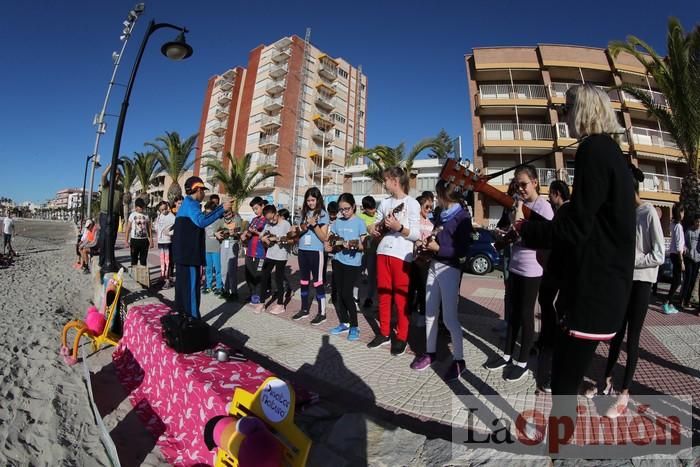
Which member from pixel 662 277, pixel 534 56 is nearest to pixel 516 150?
pixel 534 56

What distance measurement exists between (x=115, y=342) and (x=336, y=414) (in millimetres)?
3125

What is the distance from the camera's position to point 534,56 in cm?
2572

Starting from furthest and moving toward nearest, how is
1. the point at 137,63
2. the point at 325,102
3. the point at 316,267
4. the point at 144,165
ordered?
the point at 325,102
the point at 144,165
the point at 137,63
the point at 316,267

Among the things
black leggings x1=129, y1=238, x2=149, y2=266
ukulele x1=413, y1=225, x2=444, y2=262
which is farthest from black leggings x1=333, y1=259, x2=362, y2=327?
black leggings x1=129, y1=238, x2=149, y2=266

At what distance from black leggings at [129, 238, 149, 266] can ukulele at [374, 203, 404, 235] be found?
7020 mm

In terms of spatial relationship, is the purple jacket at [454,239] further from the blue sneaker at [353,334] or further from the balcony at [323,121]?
the balcony at [323,121]

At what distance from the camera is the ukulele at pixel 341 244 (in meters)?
4.51

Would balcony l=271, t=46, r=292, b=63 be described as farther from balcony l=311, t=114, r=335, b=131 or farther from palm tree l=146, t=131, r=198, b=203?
palm tree l=146, t=131, r=198, b=203

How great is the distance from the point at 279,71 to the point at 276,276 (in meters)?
46.7

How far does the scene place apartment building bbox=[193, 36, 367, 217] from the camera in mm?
44500

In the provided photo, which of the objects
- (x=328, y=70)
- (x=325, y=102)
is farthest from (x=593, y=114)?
(x=328, y=70)

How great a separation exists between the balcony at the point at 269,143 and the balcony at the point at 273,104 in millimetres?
3756

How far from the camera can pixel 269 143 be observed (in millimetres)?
44750

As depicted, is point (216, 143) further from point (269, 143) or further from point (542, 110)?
point (542, 110)
